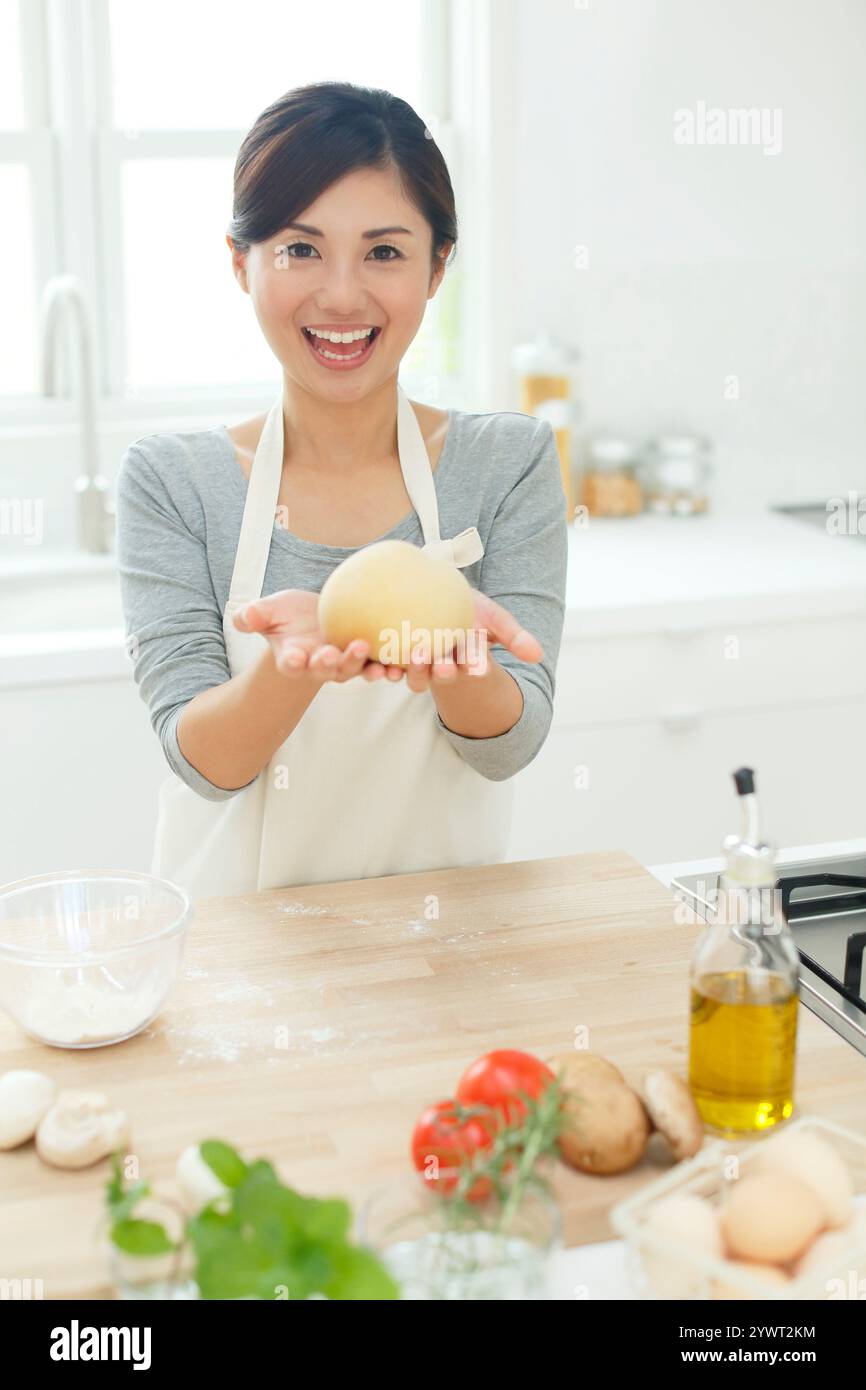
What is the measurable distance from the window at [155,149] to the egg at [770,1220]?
2285 mm

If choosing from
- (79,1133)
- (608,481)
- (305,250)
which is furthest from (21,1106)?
(608,481)

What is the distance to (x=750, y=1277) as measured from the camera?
0.72 m

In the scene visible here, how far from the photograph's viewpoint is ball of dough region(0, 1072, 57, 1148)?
0.91 m

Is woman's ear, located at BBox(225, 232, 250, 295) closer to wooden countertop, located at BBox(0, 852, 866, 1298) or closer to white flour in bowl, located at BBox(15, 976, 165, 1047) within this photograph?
wooden countertop, located at BBox(0, 852, 866, 1298)

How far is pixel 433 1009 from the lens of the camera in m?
1.08

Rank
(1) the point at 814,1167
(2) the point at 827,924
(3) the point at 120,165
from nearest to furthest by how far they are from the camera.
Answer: (1) the point at 814,1167, (2) the point at 827,924, (3) the point at 120,165

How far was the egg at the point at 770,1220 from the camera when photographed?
0.74 m

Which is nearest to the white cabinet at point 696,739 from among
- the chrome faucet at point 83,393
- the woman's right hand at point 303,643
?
the chrome faucet at point 83,393

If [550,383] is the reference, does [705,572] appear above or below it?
below

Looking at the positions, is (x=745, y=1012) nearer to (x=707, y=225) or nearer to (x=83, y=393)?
(x=83, y=393)

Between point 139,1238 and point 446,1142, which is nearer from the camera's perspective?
point 139,1238

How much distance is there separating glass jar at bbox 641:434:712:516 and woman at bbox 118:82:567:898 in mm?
1343

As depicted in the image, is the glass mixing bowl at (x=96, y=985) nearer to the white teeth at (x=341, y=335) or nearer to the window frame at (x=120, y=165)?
the white teeth at (x=341, y=335)

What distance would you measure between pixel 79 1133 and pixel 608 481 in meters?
2.12
